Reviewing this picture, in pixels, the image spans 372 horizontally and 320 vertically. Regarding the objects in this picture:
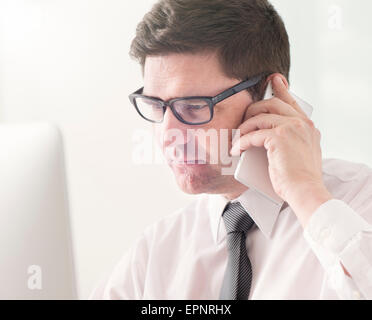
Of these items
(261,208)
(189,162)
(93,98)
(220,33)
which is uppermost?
(220,33)

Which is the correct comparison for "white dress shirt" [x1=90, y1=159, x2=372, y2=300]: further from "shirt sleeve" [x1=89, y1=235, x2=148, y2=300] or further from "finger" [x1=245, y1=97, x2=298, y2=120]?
"finger" [x1=245, y1=97, x2=298, y2=120]

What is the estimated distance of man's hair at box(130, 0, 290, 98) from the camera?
128 centimetres

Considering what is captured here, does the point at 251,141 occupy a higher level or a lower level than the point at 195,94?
lower

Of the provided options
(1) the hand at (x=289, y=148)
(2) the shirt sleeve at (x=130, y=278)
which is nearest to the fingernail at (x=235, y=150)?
(1) the hand at (x=289, y=148)

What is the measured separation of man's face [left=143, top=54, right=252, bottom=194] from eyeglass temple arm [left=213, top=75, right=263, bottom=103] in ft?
0.05

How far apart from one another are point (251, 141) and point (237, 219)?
229 millimetres

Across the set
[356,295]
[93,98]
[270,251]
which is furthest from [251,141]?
[93,98]

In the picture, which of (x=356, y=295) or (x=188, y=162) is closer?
(x=356, y=295)

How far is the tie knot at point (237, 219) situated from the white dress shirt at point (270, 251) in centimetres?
2

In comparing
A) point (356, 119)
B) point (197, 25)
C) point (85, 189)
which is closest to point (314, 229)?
point (197, 25)

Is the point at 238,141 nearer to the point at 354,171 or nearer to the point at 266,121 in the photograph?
the point at 266,121

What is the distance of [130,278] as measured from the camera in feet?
4.75

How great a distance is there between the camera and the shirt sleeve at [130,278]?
1.43m

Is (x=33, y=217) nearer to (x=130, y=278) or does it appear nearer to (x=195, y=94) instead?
(x=195, y=94)
